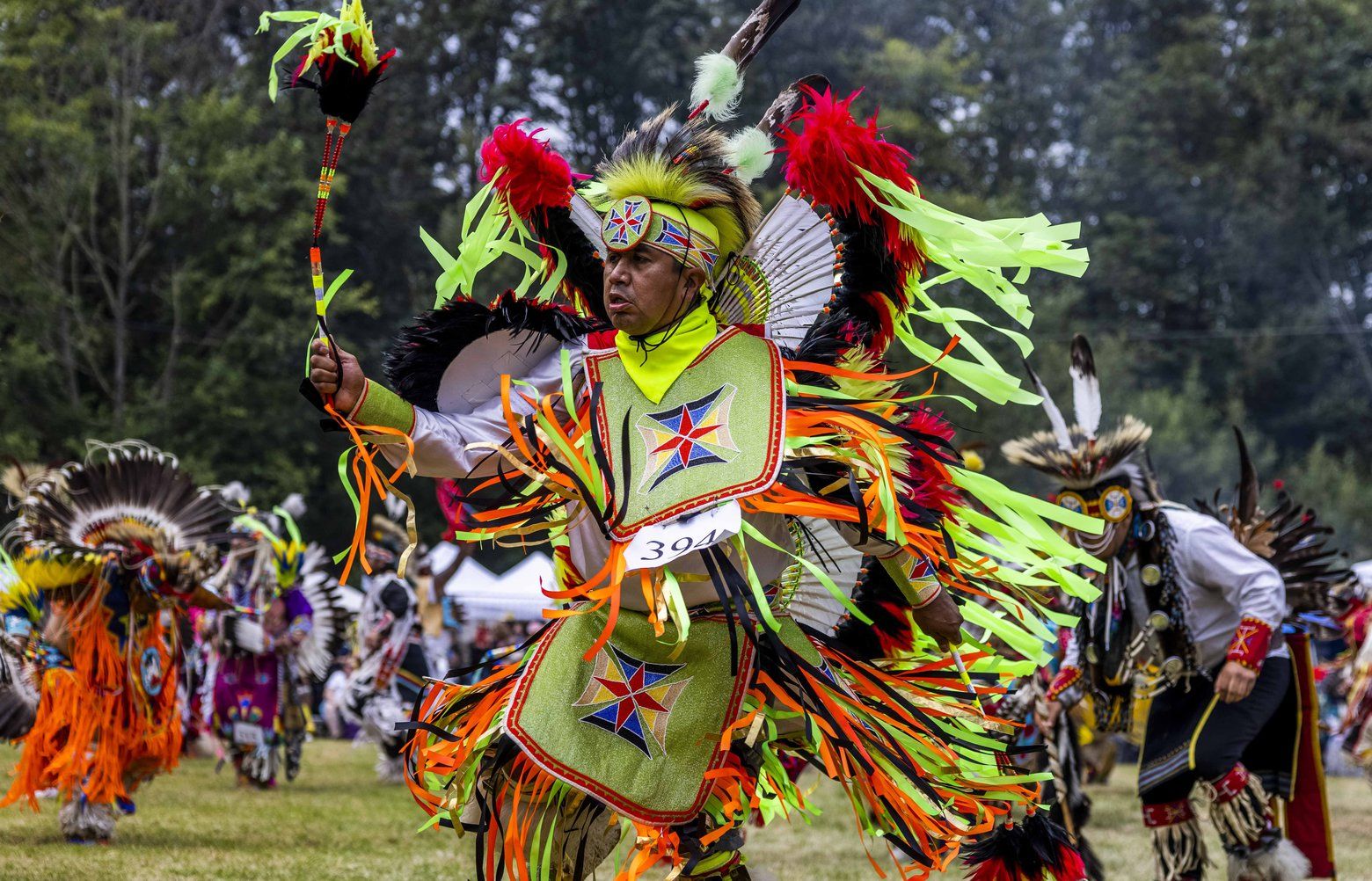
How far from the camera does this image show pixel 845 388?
3551mm

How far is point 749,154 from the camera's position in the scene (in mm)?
3607

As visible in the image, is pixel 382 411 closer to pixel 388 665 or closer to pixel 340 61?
pixel 340 61

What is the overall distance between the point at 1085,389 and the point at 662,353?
2649mm

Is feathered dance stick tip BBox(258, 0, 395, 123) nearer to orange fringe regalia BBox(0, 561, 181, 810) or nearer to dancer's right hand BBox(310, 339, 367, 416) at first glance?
dancer's right hand BBox(310, 339, 367, 416)

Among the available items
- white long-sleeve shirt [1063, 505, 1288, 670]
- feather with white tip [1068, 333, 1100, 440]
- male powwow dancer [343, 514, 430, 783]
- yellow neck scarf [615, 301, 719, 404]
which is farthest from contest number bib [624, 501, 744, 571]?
male powwow dancer [343, 514, 430, 783]

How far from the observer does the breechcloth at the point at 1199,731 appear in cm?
504

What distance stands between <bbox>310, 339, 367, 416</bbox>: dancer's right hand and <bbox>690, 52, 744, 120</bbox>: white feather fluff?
1.20 m

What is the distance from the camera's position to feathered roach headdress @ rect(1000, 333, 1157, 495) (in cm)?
544

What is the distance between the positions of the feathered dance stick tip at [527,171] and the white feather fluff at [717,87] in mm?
397

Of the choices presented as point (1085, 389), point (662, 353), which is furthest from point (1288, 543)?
point (662, 353)

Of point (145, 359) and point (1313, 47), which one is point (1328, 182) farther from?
point (145, 359)

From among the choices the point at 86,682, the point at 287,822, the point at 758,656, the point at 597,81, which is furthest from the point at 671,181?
the point at 597,81

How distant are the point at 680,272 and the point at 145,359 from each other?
66.9ft

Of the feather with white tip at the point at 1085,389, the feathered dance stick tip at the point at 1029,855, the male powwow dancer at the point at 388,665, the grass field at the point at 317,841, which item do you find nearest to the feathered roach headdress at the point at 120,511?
the grass field at the point at 317,841
